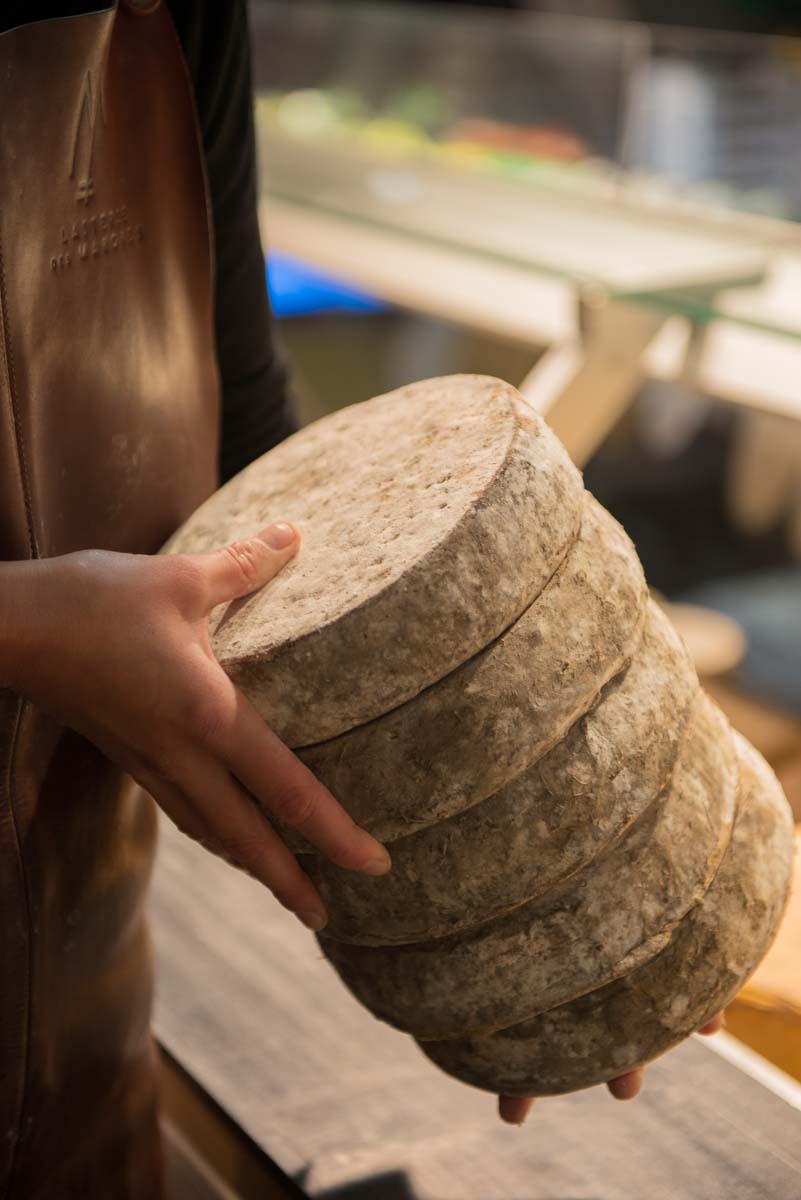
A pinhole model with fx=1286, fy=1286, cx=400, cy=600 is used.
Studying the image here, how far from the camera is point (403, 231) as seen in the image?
5.73 ft

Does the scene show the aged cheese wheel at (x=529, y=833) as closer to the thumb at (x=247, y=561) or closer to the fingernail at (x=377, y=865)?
the fingernail at (x=377, y=865)

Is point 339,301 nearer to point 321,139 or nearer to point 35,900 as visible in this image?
point 321,139

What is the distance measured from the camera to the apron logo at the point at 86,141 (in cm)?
96

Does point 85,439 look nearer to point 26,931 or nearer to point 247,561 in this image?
point 247,561

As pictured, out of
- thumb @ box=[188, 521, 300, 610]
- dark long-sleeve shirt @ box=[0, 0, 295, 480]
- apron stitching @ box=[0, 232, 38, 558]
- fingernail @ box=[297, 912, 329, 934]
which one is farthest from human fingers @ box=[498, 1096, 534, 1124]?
dark long-sleeve shirt @ box=[0, 0, 295, 480]

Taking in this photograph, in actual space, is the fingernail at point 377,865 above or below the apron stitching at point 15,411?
below

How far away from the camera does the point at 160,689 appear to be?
32.8 inches

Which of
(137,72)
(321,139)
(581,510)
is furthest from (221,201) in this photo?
(321,139)

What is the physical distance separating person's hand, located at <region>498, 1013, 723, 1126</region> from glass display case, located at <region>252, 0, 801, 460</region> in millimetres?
702

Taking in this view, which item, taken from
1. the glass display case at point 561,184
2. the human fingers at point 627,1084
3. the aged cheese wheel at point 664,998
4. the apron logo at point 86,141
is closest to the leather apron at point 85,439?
the apron logo at point 86,141

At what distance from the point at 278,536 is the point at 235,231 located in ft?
1.42

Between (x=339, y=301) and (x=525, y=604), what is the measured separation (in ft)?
11.5

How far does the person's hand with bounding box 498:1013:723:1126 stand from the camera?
1.01m

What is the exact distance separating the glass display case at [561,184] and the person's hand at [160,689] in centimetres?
78
